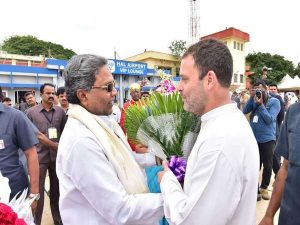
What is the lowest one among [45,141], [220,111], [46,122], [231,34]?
[45,141]

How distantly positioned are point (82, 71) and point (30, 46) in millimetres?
→ 52890

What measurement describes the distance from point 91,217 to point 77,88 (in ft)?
2.16

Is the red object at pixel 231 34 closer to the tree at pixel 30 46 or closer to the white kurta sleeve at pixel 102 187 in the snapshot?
the tree at pixel 30 46

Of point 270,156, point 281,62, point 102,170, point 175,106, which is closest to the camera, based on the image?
point 102,170

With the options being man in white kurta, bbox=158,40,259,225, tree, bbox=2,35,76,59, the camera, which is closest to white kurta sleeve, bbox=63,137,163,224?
man in white kurta, bbox=158,40,259,225

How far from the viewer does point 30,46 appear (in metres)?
50.1

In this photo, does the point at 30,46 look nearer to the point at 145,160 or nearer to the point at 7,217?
the point at 145,160

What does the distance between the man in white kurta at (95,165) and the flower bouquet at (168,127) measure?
18cm

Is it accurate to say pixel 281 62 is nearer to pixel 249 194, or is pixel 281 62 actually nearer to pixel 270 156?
pixel 270 156

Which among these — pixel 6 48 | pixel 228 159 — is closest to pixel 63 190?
pixel 228 159

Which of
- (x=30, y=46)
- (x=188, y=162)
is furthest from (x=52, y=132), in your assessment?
(x=30, y=46)

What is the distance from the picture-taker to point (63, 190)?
159cm

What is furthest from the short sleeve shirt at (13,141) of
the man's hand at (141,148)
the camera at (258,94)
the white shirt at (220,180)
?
the camera at (258,94)

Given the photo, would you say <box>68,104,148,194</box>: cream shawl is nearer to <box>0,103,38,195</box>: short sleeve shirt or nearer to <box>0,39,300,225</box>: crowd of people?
<box>0,39,300,225</box>: crowd of people
